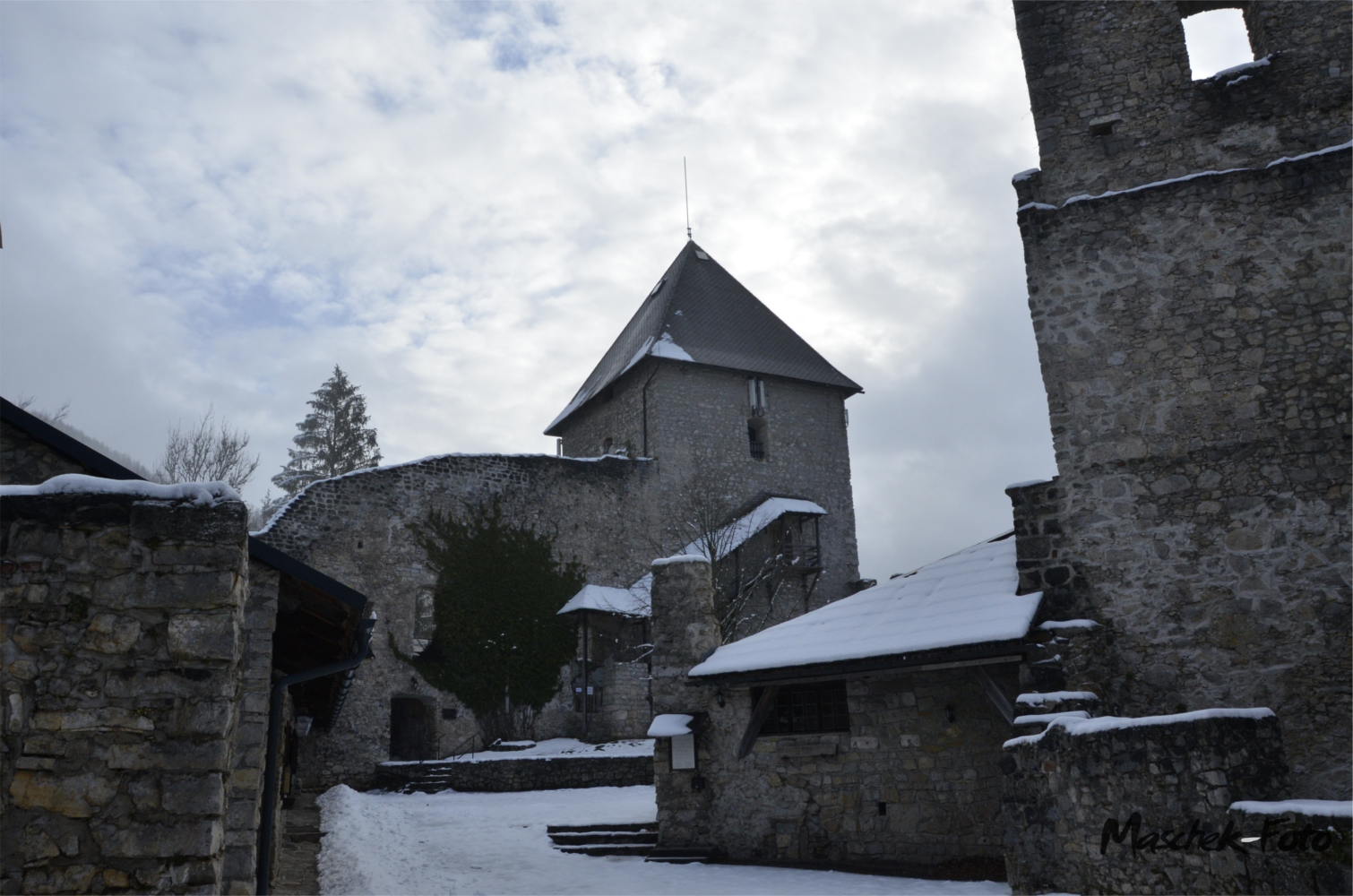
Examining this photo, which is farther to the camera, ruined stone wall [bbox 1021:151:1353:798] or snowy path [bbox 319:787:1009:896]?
snowy path [bbox 319:787:1009:896]

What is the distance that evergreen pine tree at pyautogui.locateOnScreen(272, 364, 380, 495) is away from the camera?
3544 cm

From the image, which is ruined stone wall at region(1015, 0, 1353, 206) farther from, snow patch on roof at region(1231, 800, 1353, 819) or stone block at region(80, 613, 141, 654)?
stone block at region(80, 613, 141, 654)

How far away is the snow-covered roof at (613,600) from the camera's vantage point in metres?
22.5

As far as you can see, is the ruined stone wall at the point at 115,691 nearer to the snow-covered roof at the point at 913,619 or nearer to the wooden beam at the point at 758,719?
the snow-covered roof at the point at 913,619

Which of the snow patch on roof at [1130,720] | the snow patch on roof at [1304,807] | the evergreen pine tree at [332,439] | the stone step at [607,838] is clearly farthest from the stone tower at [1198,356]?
the evergreen pine tree at [332,439]

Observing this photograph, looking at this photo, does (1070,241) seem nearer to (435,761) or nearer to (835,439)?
(435,761)

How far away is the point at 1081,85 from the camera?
9.64m

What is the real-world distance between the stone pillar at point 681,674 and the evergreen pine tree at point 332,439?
2557 cm

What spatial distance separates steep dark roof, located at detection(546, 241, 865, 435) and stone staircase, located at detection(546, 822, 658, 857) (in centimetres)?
1521

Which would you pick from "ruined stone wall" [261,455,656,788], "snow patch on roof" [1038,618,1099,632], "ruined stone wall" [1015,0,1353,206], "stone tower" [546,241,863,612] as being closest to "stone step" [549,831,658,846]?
"snow patch on roof" [1038,618,1099,632]

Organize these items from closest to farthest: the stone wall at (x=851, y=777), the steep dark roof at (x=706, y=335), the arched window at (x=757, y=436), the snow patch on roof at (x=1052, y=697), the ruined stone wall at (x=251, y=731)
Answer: the ruined stone wall at (x=251, y=731)
the snow patch on roof at (x=1052, y=697)
the stone wall at (x=851, y=777)
the steep dark roof at (x=706, y=335)
the arched window at (x=757, y=436)

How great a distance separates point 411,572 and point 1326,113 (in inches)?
718

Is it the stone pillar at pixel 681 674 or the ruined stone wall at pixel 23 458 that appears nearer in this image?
the ruined stone wall at pixel 23 458

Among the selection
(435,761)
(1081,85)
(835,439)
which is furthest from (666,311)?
(1081,85)
